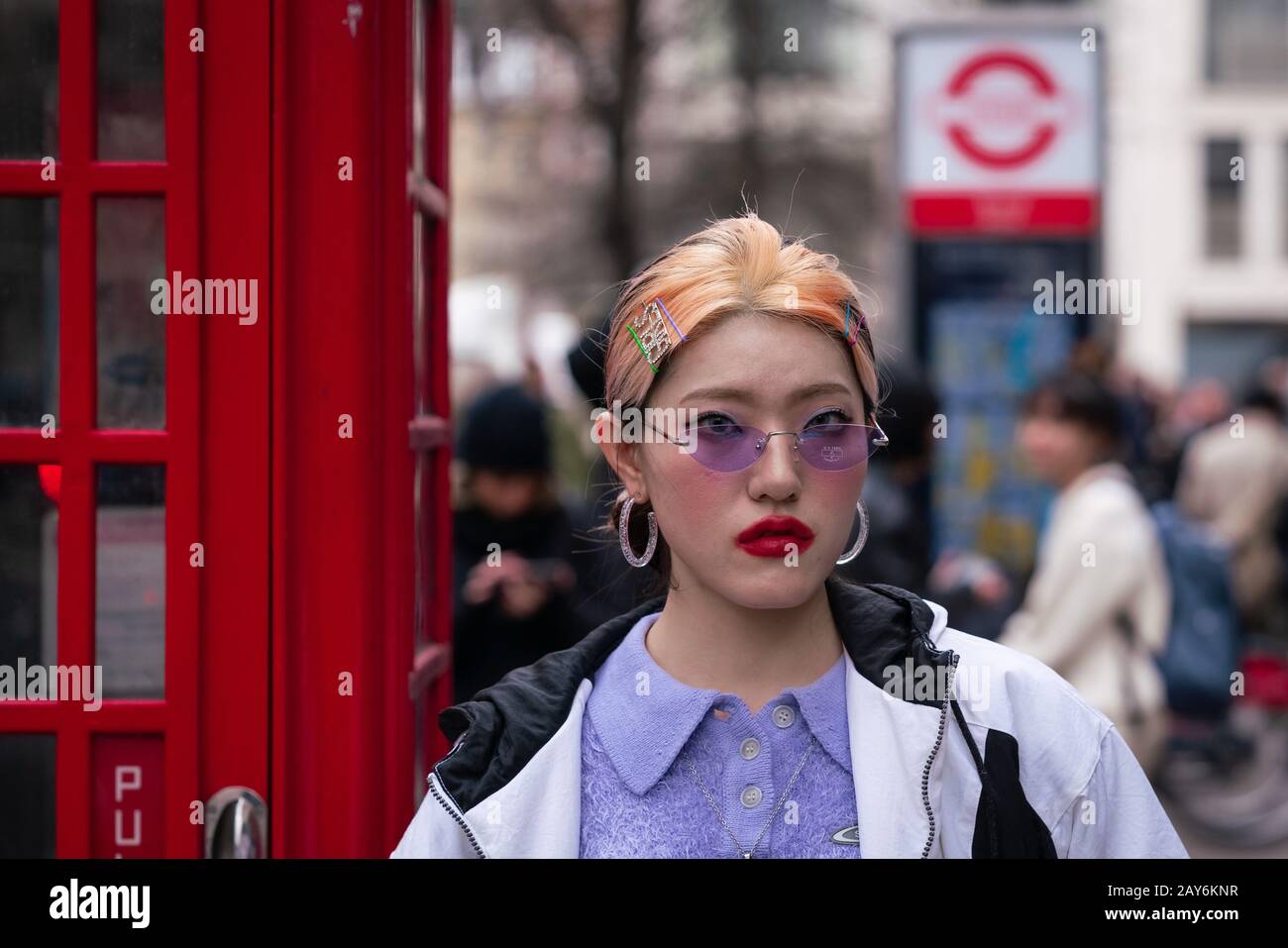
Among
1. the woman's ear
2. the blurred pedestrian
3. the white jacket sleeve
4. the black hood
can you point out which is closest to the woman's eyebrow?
the woman's ear

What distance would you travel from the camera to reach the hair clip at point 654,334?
6.61 ft

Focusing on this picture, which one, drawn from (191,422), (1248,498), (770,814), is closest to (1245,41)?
(1248,498)

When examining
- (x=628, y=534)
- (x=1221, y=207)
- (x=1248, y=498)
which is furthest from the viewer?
(x=1221, y=207)

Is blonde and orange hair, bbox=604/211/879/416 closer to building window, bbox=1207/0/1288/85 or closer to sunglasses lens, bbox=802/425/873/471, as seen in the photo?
sunglasses lens, bbox=802/425/873/471

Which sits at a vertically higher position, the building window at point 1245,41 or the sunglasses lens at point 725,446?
the building window at point 1245,41

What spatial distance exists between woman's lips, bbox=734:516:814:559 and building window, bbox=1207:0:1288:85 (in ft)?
93.6

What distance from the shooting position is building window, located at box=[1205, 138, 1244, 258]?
90.3ft

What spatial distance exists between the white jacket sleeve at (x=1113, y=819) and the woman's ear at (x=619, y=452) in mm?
647

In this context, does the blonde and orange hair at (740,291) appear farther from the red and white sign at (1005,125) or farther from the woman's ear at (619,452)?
the red and white sign at (1005,125)

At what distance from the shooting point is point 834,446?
1973 mm

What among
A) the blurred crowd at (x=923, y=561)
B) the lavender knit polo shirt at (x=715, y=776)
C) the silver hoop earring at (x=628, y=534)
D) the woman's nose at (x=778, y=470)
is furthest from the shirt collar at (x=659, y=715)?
the blurred crowd at (x=923, y=561)

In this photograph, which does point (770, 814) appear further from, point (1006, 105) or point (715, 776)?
point (1006, 105)

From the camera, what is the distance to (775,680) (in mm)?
2062

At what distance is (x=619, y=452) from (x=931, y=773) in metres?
0.55
